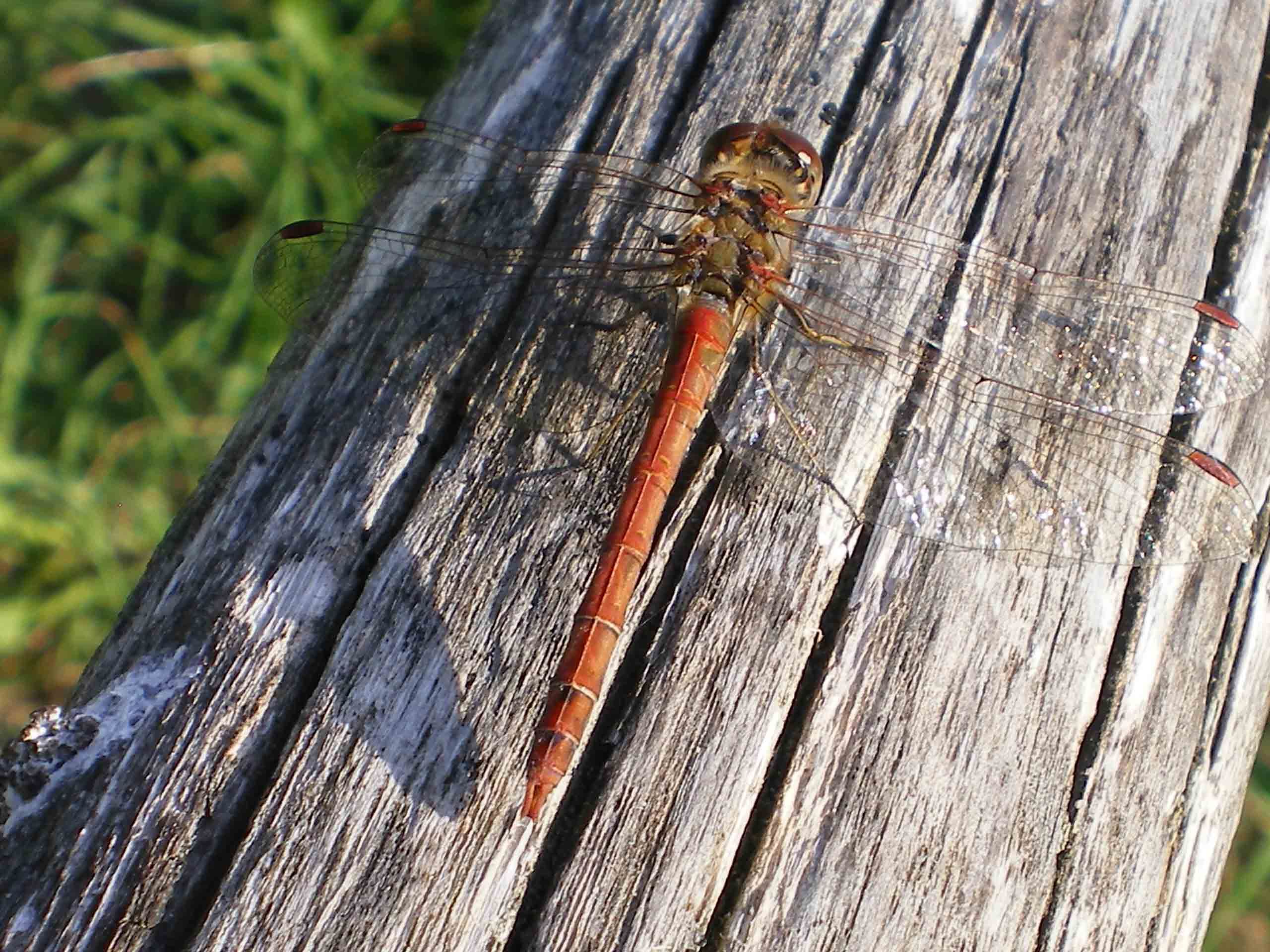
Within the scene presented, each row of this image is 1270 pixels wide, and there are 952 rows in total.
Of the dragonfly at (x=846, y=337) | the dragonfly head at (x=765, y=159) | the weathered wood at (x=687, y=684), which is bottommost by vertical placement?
the weathered wood at (x=687, y=684)

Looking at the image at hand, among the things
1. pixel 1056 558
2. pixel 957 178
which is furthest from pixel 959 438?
pixel 957 178

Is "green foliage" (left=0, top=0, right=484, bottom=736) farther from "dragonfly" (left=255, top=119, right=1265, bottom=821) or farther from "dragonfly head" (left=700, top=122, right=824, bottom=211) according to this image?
"dragonfly head" (left=700, top=122, right=824, bottom=211)

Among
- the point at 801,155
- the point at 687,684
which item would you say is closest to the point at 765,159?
the point at 801,155

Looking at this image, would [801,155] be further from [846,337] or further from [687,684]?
[687,684]

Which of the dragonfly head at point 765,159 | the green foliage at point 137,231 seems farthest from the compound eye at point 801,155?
the green foliage at point 137,231

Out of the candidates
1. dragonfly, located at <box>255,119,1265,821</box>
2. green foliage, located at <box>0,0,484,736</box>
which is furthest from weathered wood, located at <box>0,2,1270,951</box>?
green foliage, located at <box>0,0,484,736</box>

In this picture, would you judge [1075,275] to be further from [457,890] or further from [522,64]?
[457,890]

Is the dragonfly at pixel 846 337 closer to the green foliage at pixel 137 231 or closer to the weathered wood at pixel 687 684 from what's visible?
the weathered wood at pixel 687 684
